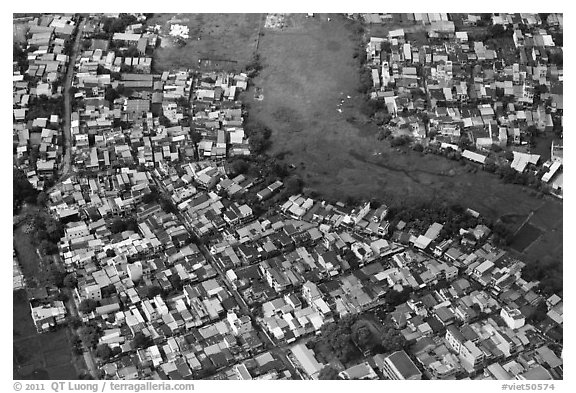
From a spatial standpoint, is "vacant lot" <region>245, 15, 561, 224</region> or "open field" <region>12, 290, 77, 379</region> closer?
"open field" <region>12, 290, 77, 379</region>

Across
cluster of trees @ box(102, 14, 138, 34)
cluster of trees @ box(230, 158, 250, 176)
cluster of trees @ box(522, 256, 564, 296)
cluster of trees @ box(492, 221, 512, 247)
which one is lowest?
cluster of trees @ box(522, 256, 564, 296)

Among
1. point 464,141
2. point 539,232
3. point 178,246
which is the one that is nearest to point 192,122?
point 178,246

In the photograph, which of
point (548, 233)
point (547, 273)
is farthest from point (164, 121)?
point (547, 273)

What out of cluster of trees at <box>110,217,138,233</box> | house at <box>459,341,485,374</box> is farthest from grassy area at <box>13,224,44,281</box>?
house at <box>459,341,485,374</box>

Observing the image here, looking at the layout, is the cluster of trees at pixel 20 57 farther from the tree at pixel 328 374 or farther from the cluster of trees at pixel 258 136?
the tree at pixel 328 374

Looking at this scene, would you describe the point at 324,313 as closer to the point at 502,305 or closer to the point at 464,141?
the point at 502,305

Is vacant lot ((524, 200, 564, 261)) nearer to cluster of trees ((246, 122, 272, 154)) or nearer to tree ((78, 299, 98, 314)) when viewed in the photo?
cluster of trees ((246, 122, 272, 154))
